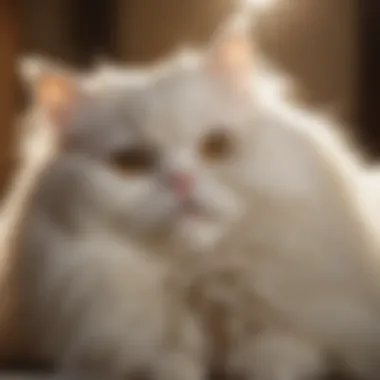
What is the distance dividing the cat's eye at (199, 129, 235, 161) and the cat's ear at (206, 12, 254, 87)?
2.6 inches

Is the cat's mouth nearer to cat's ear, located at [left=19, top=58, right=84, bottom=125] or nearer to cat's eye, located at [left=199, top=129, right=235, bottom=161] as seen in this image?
cat's eye, located at [left=199, top=129, right=235, bottom=161]

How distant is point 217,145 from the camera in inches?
32.2

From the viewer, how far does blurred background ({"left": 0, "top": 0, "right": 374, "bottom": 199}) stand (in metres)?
0.91

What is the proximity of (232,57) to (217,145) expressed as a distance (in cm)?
10

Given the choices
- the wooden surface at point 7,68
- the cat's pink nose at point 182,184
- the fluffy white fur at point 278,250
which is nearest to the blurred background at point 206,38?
the wooden surface at point 7,68

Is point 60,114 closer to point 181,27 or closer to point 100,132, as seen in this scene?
point 100,132

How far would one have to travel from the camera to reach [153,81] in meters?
0.84

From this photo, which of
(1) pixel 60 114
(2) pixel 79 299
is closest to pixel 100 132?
(1) pixel 60 114

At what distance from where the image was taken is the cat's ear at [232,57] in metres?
0.85

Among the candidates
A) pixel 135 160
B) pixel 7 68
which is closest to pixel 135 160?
pixel 135 160

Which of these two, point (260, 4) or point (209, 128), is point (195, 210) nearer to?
point (209, 128)

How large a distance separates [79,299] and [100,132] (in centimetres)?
18

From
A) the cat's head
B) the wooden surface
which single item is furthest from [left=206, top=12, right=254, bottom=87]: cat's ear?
the wooden surface

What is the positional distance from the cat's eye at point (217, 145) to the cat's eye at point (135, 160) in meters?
0.05
